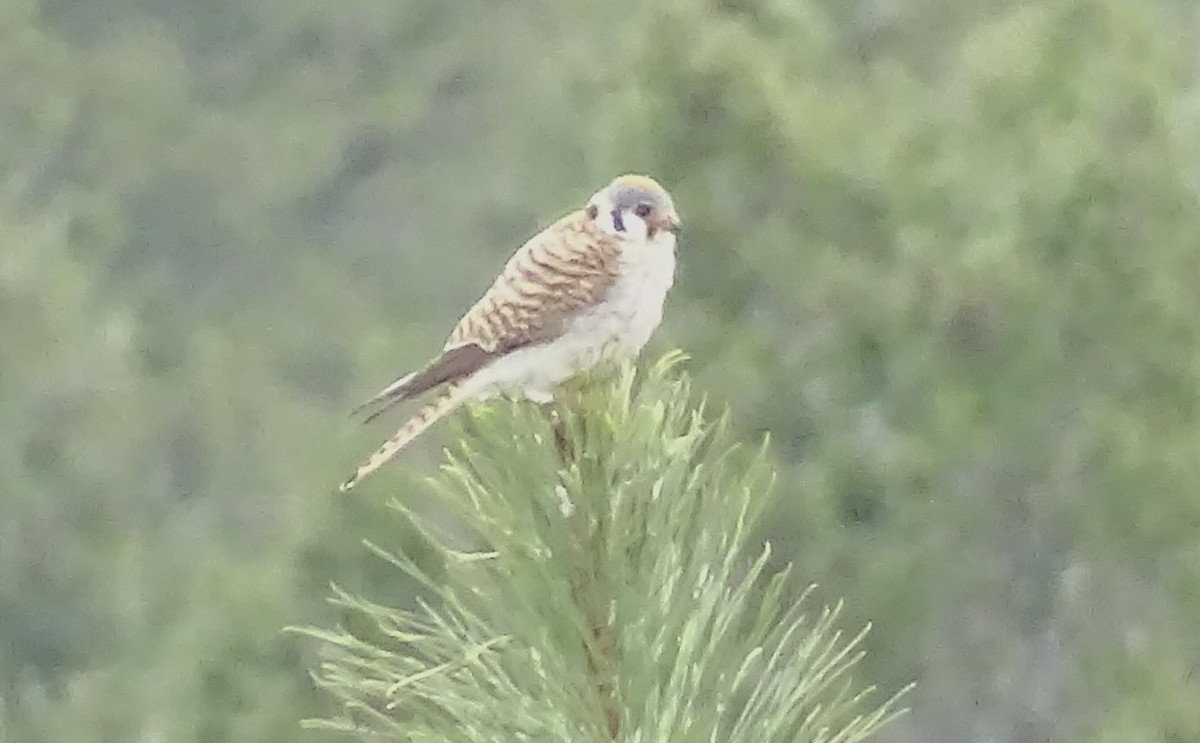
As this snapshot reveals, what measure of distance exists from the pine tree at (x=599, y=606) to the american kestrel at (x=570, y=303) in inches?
30.1

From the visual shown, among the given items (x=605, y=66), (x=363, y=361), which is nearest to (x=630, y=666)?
(x=605, y=66)

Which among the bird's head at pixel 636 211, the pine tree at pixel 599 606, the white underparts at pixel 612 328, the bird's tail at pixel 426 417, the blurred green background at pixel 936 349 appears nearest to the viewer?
the pine tree at pixel 599 606

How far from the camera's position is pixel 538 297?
2.07m

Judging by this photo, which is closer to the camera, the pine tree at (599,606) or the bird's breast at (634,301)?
the pine tree at (599,606)

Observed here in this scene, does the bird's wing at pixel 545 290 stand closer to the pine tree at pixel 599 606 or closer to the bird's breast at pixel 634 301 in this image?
the bird's breast at pixel 634 301

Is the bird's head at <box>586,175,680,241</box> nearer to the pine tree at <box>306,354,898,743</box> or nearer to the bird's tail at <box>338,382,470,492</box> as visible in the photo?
the bird's tail at <box>338,382,470,492</box>

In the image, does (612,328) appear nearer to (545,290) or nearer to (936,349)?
(545,290)

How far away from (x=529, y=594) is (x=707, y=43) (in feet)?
12.0

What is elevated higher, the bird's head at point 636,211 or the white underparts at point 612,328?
the bird's head at point 636,211

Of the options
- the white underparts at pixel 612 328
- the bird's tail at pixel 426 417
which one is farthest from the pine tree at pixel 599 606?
the white underparts at pixel 612 328

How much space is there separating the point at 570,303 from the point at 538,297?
0.05m

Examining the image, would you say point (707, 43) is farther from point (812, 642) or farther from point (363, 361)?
point (812, 642)

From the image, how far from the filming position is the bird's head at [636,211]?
2.10 meters

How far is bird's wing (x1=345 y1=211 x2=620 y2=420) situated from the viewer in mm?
2012
